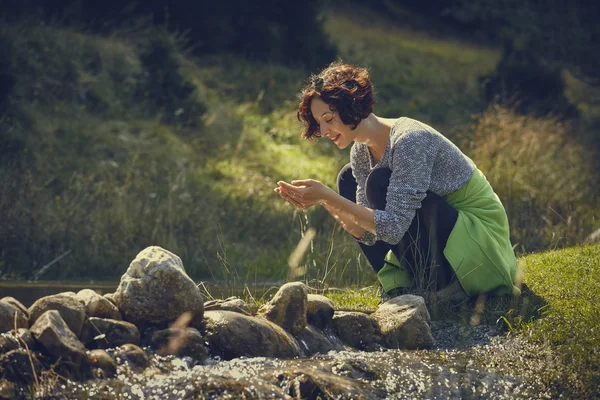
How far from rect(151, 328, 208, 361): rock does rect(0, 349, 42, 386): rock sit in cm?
61

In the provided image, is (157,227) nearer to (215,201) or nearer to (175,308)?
(215,201)

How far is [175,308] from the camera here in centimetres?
443

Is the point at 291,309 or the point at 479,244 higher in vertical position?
the point at 479,244

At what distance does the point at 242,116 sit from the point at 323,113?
8.65m

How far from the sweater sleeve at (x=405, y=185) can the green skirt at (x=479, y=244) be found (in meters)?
0.31

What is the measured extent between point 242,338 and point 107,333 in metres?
0.61

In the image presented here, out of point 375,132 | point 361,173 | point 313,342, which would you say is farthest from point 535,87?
point 313,342

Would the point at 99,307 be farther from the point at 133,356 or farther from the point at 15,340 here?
the point at 15,340

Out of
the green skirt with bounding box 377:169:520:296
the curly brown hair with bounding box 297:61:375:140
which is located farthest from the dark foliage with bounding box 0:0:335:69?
the green skirt with bounding box 377:169:520:296

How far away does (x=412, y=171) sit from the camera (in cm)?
496

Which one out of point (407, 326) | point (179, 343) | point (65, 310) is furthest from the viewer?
point (407, 326)

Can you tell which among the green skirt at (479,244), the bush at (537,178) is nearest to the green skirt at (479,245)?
the green skirt at (479,244)

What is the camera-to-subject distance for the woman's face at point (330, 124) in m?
5.07

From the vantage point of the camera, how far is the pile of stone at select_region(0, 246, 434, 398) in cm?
388
